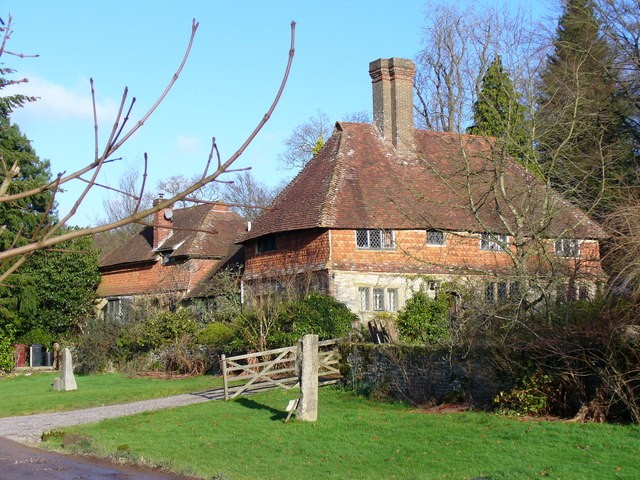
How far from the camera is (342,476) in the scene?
1290cm

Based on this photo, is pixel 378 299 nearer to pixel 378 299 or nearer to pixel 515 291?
pixel 378 299

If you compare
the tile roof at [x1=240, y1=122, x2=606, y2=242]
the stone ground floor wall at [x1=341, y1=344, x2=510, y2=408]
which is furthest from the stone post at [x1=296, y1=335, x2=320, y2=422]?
the tile roof at [x1=240, y1=122, x2=606, y2=242]

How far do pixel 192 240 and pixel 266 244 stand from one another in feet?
30.7

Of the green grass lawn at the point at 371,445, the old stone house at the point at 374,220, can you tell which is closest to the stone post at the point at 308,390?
the green grass lawn at the point at 371,445

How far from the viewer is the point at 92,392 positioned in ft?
89.4

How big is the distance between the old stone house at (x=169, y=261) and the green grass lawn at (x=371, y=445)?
20653 mm

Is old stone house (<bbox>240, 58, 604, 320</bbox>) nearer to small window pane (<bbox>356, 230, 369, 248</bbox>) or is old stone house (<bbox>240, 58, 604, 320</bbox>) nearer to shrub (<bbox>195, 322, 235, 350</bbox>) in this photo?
small window pane (<bbox>356, 230, 369, 248</bbox>)

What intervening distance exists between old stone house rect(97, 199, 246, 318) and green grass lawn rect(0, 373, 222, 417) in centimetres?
727

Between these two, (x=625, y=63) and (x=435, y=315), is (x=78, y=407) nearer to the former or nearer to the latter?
(x=435, y=315)

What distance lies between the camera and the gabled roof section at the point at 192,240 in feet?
140

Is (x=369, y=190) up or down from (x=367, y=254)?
up

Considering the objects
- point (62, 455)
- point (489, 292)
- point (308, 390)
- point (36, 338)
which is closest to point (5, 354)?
point (36, 338)

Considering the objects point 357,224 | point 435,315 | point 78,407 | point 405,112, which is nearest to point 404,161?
point 405,112

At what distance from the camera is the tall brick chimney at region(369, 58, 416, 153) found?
3512 cm
